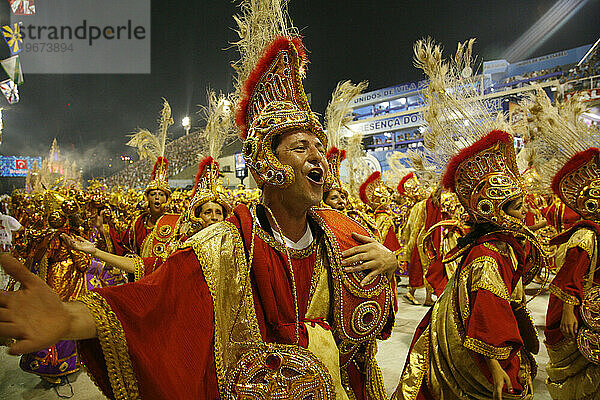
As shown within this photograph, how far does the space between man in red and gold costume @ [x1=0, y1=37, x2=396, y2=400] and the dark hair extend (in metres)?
1.53

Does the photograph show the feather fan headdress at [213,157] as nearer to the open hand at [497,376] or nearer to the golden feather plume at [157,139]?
the golden feather plume at [157,139]

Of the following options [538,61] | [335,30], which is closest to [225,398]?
[335,30]

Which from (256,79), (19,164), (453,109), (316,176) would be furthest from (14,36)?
(453,109)

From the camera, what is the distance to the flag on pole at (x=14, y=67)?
479 cm

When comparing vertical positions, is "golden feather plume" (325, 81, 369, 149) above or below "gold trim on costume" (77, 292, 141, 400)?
above

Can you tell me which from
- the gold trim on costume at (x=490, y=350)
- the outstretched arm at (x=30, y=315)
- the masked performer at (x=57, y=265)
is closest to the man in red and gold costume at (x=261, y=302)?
the outstretched arm at (x=30, y=315)

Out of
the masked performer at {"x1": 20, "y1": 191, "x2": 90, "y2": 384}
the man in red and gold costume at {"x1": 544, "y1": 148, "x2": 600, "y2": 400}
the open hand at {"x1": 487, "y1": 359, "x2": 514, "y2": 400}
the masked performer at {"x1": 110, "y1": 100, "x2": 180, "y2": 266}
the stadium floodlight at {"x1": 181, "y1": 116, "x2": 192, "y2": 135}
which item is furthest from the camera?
the stadium floodlight at {"x1": 181, "y1": 116, "x2": 192, "y2": 135}

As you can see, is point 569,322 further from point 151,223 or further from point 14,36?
point 14,36

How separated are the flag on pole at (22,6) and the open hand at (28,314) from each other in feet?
14.4

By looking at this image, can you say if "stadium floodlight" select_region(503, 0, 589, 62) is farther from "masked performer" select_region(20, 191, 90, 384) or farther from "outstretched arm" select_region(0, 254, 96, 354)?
"outstretched arm" select_region(0, 254, 96, 354)

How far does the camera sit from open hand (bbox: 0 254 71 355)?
0.87 metres

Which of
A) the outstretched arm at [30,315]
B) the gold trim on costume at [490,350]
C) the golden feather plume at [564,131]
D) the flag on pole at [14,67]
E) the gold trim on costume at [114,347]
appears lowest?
the gold trim on costume at [490,350]

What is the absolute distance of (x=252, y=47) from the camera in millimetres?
3322

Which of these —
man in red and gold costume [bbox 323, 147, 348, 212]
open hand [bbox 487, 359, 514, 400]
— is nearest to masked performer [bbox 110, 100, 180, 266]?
man in red and gold costume [bbox 323, 147, 348, 212]
